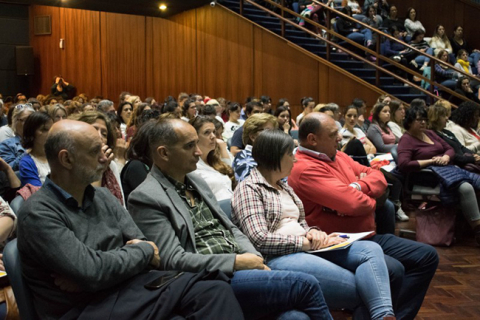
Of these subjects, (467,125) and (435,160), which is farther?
(467,125)

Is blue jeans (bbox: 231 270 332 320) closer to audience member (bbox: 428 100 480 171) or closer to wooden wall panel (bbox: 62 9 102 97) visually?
audience member (bbox: 428 100 480 171)

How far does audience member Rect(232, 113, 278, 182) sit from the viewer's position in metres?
3.78

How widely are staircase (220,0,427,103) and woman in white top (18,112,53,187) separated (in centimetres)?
775

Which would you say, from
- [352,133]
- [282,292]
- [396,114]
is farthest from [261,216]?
[396,114]

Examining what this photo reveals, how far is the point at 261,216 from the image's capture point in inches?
102

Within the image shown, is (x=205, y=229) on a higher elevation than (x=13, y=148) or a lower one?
lower

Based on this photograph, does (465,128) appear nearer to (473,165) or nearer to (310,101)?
(473,165)

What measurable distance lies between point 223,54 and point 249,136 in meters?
9.50

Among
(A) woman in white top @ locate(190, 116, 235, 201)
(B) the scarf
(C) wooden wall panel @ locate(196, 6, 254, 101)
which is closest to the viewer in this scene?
(A) woman in white top @ locate(190, 116, 235, 201)

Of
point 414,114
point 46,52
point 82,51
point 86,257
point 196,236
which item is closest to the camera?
point 86,257

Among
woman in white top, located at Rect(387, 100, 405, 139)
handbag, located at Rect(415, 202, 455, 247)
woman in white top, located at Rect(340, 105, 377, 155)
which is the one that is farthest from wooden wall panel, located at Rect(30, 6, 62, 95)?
handbag, located at Rect(415, 202, 455, 247)

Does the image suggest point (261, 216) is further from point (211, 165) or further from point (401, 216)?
point (401, 216)

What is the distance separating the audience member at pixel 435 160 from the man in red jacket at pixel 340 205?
2.01 meters

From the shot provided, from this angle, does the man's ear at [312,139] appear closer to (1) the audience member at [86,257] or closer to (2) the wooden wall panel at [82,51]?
(1) the audience member at [86,257]
